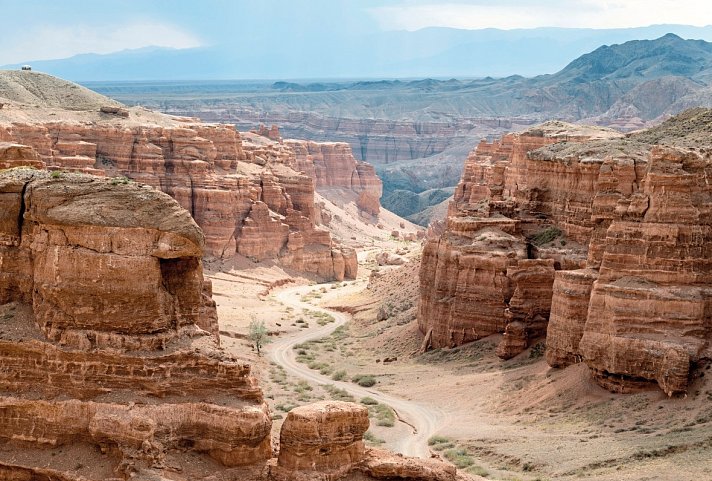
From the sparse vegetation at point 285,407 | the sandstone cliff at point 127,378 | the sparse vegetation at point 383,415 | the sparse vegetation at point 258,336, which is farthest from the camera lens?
A: the sparse vegetation at point 258,336

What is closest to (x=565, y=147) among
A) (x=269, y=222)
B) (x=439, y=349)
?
(x=439, y=349)

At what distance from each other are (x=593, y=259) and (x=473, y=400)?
5812mm

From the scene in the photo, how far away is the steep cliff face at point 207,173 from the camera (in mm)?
76062

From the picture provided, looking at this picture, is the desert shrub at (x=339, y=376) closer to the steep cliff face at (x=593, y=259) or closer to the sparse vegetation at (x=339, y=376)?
the sparse vegetation at (x=339, y=376)

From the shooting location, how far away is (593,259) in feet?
136

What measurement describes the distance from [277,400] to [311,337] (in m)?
17.8

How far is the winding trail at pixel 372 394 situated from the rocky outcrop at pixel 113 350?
10419mm

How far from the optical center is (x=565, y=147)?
55281 mm

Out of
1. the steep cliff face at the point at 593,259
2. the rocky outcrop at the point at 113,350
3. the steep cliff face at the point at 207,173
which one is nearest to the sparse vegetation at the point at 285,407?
the steep cliff face at the point at 593,259

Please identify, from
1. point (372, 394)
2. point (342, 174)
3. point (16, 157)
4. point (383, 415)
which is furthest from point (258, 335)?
A: point (342, 174)

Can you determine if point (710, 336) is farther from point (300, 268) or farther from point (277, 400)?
point (300, 268)

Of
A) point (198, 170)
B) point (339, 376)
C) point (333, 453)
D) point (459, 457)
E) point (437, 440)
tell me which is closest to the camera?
point (333, 453)

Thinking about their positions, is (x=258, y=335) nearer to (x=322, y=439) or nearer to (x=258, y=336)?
(x=258, y=336)

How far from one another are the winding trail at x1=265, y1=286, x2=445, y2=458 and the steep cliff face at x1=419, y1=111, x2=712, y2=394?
4566 mm
